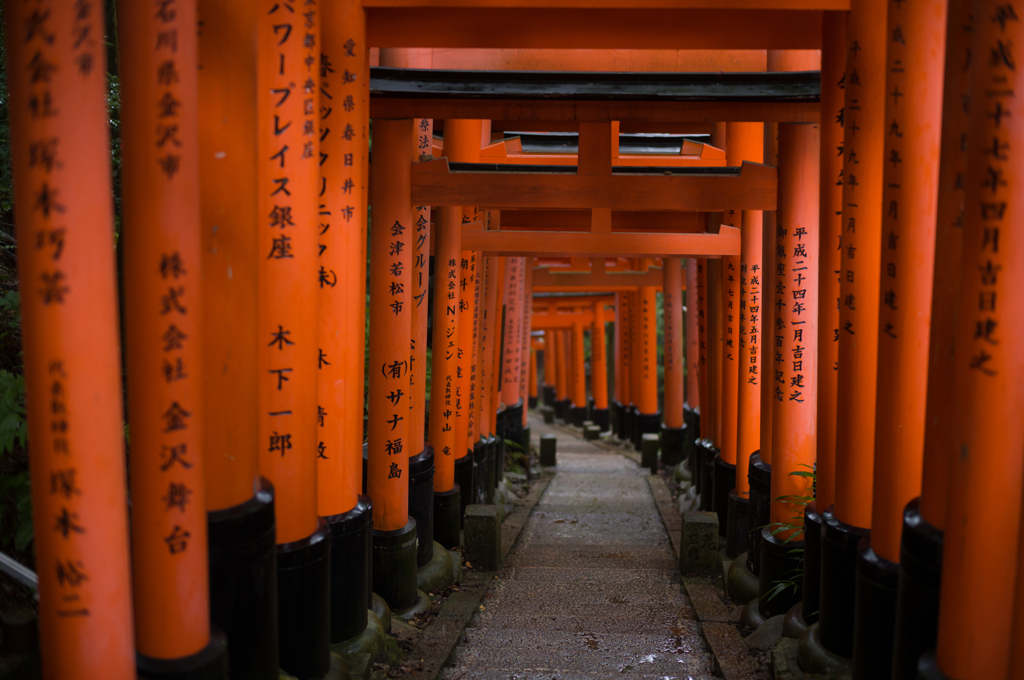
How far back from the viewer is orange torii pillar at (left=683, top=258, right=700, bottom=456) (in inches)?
498

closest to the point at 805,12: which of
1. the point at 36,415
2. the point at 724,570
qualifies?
the point at 36,415

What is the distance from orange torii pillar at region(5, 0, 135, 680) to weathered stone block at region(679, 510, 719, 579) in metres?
5.71

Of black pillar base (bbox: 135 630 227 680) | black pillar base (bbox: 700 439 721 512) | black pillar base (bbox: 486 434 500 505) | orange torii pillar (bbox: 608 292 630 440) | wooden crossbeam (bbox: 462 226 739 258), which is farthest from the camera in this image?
orange torii pillar (bbox: 608 292 630 440)

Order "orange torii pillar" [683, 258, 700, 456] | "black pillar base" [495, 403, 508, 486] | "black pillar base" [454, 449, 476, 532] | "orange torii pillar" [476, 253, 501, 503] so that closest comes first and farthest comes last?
"black pillar base" [454, 449, 476, 532] → "orange torii pillar" [476, 253, 501, 503] → "black pillar base" [495, 403, 508, 486] → "orange torii pillar" [683, 258, 700, 456]

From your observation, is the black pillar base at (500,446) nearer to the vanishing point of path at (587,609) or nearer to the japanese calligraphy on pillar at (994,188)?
the vanishing point of path at (587,609)

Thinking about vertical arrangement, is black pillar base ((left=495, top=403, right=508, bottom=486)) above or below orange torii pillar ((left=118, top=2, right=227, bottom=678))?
below

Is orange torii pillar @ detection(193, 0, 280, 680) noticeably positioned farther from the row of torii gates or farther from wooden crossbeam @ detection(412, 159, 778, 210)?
wooden crossbeam @ detection(412, 159, 778, 210)

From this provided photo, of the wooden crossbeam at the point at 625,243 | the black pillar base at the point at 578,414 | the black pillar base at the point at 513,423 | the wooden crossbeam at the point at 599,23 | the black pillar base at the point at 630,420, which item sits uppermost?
the wooden crossbeam at the point at 599,23

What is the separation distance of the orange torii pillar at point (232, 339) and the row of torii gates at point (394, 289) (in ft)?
0.04

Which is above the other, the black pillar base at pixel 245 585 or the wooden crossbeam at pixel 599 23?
the wooden crossbeam at pixel 599 23

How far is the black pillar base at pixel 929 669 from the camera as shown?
2.65 metres

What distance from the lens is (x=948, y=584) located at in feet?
8.63

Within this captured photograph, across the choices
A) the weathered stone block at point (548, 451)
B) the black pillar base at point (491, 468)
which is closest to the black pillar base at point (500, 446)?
the black pillar base at point (491, 468)

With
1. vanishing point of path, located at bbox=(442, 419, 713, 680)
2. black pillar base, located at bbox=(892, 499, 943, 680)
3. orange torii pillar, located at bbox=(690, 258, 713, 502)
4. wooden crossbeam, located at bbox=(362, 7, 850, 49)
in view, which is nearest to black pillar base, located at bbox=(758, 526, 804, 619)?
vanishing point of path, located at bbox=(442, 419, 713, 680)
